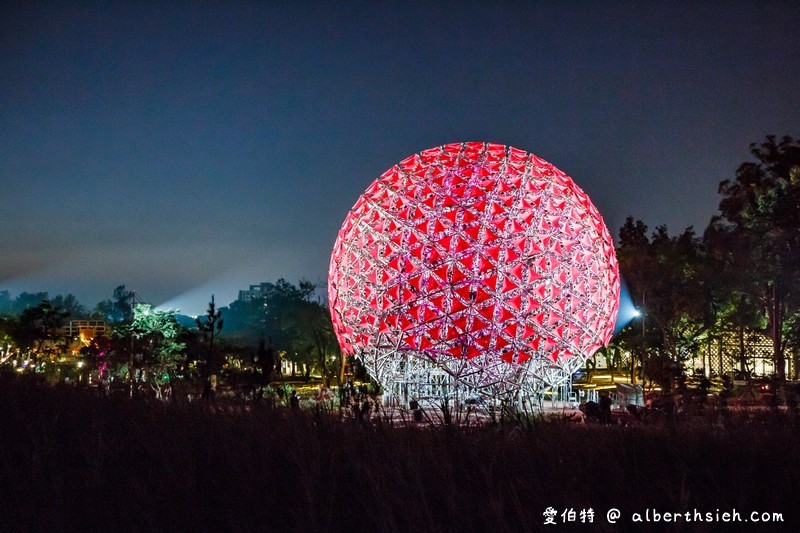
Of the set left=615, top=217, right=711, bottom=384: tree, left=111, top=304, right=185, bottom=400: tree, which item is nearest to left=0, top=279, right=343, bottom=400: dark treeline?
left=111, top=304, right=185, bottom=400: tree

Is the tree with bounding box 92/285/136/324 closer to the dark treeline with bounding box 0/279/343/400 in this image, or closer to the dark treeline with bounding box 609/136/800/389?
the dark treeline with bounding box 0/279/343/400

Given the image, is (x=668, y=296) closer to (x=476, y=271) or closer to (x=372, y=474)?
(x=476, y=271)

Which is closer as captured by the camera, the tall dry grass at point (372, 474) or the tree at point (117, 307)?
the tall dry grass at point (372, 474)

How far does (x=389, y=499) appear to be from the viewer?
4477mm

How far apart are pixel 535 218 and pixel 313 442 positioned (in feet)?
41.0

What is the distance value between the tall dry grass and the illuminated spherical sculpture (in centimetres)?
1027

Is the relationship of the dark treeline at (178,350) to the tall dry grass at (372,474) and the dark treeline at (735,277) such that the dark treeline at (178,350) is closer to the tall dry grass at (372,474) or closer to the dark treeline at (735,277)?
the tall dry grass at (372,474)

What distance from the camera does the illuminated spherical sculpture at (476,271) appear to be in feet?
56.6

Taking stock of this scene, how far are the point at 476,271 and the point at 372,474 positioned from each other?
12612mm

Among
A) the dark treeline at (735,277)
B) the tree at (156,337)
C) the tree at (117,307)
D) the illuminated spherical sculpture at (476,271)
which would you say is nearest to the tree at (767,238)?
the dark treeline at (735,277)

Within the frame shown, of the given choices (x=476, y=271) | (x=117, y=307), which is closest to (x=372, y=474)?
(x=476, y=271)

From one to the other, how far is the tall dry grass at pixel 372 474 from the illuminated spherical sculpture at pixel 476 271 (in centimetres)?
1027

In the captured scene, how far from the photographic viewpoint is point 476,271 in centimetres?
1717

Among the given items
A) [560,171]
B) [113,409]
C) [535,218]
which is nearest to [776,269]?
[560,171]
